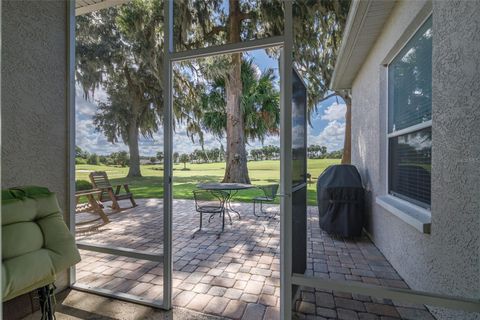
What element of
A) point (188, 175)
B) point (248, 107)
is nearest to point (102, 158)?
point (188, 175)

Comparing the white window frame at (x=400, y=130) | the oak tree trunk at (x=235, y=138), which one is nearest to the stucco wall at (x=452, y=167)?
the white window frame at (x=400, y=130)

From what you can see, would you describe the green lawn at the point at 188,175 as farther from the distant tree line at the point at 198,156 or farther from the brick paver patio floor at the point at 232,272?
the brick paver patio floor at the point at 232,272

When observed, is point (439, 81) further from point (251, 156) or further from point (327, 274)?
point (251, 156)

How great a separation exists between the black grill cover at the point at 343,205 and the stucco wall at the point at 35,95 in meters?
3.35

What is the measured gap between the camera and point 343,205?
3.90 m

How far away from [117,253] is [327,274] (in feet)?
7.14

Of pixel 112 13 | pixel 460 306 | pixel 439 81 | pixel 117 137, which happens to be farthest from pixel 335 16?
pixel 460 306

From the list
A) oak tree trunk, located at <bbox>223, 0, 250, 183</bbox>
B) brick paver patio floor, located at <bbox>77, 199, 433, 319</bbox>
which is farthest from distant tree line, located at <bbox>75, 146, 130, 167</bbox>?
oak tree trunk, located at <bbox>223, 0, 250, 183</bbox>

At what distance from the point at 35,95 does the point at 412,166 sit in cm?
370

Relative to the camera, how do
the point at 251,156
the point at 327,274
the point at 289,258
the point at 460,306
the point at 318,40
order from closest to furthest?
the point at 460,306 < the point at 289,258 < the point at 327,274 < the point at 318,40 < the point at 251,156

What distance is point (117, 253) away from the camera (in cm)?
251

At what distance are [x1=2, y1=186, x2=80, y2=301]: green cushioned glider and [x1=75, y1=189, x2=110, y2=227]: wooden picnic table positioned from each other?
2.48ft

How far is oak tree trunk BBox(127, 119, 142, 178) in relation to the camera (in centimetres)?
258

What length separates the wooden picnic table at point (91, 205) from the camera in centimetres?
276
